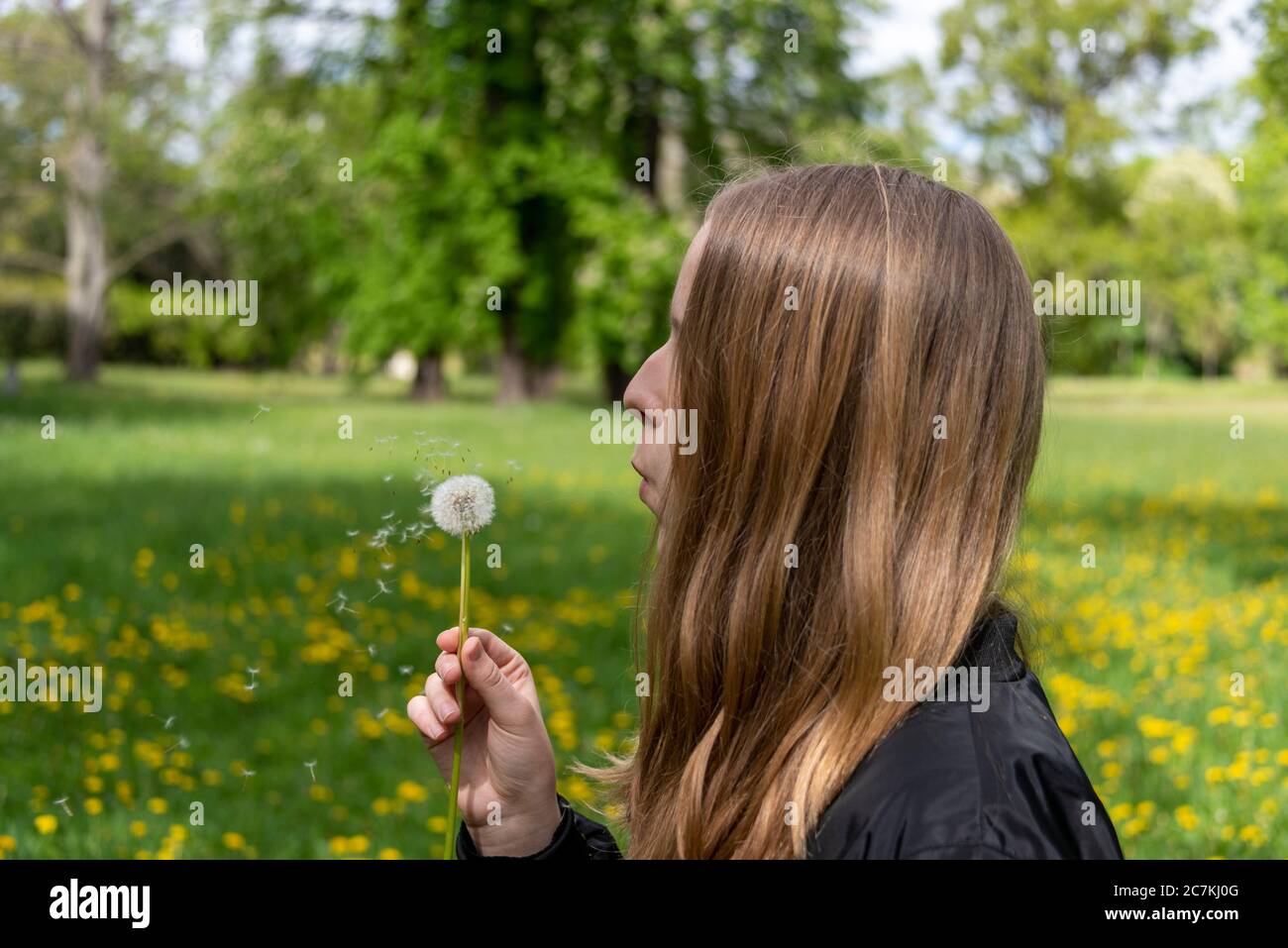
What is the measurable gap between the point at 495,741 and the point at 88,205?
21.2 metres

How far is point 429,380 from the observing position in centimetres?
2917

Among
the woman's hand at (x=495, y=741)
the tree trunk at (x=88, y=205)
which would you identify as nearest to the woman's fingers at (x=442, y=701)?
the woman's hand at (x=495, y=741)

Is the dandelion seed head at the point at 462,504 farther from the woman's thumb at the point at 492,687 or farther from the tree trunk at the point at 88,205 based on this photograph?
the tree trunk at the point at 88,205

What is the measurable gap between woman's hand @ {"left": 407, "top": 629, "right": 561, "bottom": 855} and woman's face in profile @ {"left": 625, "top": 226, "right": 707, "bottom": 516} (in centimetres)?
28

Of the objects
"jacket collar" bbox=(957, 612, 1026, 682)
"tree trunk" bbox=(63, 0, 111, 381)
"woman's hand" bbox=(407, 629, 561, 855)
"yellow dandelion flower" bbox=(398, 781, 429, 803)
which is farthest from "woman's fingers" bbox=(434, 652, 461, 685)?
"tree trunk" bbox=(63, 0, 111, 381)

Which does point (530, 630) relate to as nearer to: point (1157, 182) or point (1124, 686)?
point (1124, 686)

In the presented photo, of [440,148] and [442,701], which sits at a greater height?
[440,148]

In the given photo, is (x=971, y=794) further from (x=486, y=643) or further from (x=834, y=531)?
(x=486, y=643)

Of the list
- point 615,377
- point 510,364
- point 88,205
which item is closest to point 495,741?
point 88,205

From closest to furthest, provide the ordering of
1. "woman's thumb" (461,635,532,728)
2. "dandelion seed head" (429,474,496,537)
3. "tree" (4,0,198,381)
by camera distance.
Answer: "dandelion seed head" (429,474,496,537) → "woman's thumb" (461,635,532,728) → "tree" (4,0,198,381)

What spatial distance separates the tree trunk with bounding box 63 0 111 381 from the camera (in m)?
21.9

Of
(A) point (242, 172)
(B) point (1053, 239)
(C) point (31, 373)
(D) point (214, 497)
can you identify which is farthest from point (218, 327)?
(D) point (214, 497)

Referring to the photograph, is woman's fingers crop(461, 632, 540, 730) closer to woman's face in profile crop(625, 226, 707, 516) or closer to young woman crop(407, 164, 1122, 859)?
young woman crop(407, 164, 1122, 859)

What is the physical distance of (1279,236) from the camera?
2278 cm
